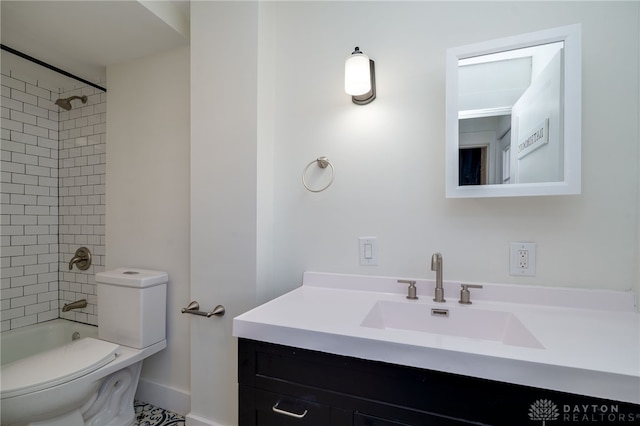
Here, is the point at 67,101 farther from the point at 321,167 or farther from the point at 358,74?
the point at 358,74

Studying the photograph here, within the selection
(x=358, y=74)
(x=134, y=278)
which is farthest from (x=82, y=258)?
(x=358, y=74)

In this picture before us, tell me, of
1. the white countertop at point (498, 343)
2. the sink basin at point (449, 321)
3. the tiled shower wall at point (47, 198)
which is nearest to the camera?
the white countertop at point (498, 343)

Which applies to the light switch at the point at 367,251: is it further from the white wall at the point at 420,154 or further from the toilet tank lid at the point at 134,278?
the toilet tank lid at the point at 134,278

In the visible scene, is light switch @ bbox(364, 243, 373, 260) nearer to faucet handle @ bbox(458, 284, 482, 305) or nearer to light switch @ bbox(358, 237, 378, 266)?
light switch @ bbox(358, 237, 378, 266)

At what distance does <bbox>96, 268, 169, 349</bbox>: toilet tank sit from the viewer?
157 centimetres

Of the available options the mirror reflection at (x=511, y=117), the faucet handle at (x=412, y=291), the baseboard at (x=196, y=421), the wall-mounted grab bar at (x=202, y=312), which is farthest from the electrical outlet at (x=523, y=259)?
the baseboard at (x=196, y=421)

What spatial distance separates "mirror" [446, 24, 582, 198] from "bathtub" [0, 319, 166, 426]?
5.83 ft

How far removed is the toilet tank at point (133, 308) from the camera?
1574mm

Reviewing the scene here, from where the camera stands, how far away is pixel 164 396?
1.73 meters

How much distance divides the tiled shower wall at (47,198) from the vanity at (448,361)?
1.78 metres

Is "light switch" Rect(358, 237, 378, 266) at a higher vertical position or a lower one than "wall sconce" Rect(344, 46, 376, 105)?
lower

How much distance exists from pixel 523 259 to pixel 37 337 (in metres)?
3.00

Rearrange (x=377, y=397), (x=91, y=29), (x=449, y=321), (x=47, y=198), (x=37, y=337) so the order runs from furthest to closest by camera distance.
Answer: (x=47, y=198), (x=37, y=337), (x=91, y=29), (x=449, y=321), (x=377, y=397)

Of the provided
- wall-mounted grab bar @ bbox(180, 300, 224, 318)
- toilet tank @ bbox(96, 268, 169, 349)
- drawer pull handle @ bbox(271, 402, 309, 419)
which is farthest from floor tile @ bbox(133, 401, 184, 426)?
drawer pull handle @ bbox(271, 402, 309, 419)
